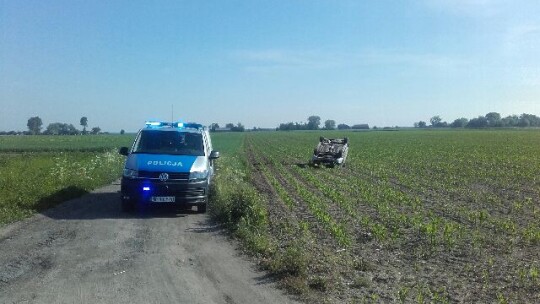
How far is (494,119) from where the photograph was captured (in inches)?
6358

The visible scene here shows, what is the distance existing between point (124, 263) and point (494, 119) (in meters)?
170

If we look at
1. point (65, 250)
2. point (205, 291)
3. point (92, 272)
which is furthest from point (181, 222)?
point (205, 291)

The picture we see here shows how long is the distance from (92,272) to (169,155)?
572 cm

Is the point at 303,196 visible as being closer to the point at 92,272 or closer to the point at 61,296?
the point at 92,272

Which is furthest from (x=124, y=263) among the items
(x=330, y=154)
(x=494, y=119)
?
(x=494, y=119)

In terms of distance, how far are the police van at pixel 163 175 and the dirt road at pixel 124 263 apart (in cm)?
52

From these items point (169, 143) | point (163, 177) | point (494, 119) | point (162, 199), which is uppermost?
point (494, 119)

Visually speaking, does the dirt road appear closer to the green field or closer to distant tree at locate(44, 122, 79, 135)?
the green field

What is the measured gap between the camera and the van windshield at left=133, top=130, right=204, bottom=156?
1354cm

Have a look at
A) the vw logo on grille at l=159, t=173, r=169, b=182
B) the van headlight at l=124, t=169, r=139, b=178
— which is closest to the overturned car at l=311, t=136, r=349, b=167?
the vw logo on grille at l=159, t=173, r=169, b=182

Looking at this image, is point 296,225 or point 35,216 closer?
point 296,225

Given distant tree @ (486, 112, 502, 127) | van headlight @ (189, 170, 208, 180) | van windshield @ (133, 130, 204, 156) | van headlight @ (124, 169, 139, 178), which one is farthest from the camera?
distant tree @ (486, 112, 502, 127)

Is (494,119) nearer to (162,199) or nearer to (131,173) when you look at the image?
(162,199)

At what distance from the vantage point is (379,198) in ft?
50.6
